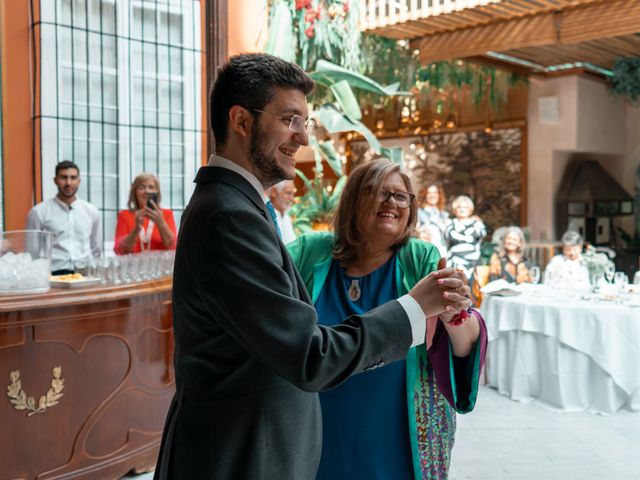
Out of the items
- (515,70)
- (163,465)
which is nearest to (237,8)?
(163,465)

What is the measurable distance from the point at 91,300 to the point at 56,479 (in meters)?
0.92

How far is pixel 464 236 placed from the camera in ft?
26.8

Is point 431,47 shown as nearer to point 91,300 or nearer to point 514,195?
point 514,195

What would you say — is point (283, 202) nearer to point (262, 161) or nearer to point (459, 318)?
point (459, 318)

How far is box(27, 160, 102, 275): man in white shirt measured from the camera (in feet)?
17.0

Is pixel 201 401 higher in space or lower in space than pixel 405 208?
lower

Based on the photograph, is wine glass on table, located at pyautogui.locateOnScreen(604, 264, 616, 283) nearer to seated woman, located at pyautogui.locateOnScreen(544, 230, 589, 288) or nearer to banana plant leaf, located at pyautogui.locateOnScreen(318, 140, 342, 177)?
seated woman, located at pyautogui.locateOnScreen(544, 230, 589, 288)

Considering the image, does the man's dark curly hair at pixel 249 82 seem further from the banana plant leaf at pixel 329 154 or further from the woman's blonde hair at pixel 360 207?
the banana plant leaf at pixel 329 154

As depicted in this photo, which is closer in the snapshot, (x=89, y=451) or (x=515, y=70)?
(x=89, y=451)

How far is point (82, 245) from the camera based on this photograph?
547 cm

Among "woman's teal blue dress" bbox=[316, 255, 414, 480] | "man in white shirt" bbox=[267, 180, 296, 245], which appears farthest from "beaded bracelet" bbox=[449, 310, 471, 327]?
"man in white shirt" bbox=[267, 180, 296, 245]

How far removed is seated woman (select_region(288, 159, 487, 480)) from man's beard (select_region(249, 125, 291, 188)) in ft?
2.45

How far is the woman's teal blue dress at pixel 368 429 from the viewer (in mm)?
2029

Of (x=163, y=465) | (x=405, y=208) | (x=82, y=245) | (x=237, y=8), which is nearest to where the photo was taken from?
(x=163, y=465)
